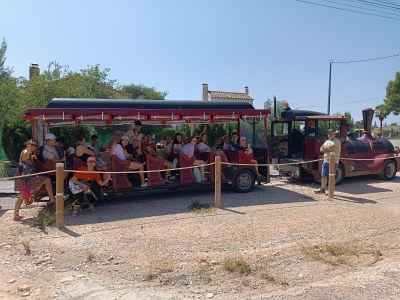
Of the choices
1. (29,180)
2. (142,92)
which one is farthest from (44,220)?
(142,92)

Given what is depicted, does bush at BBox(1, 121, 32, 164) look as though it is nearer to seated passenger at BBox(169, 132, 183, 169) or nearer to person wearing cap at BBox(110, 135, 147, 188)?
seated passenger at BBox(169, 132, 183, 169)

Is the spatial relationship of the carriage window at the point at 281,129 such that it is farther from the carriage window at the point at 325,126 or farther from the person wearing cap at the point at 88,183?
the person wearing cap at the point at 88,183

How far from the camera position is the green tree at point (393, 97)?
46938 mm

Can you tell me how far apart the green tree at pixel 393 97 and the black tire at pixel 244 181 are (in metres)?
43.7

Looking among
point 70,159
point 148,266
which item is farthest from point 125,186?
point 148,266

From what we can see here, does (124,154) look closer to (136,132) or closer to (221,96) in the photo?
(136,132)

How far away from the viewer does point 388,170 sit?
1295 centimetres

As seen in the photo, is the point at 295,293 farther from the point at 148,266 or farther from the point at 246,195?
the point at 246,195

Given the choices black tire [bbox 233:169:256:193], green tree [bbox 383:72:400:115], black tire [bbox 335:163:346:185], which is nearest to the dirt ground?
black tire [bbox 233:169:256:193]

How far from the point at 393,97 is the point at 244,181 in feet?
146

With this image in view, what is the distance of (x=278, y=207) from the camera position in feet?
28.0

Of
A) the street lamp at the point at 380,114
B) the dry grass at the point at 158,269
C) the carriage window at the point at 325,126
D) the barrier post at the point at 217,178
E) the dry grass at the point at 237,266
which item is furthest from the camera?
the street lamp at the point at 380,114

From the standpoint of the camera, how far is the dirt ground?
4.54 m

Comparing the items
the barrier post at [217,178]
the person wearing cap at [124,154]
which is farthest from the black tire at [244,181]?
the person wearing cap at [124,154]
